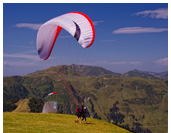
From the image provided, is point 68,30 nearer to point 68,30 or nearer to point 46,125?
point 68,30

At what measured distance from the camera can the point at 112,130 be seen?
2961cm

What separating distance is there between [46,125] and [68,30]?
39.8ft

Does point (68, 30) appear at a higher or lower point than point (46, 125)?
higher

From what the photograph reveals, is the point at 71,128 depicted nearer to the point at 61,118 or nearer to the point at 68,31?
the point at 61,118

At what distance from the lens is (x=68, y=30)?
25781 mm

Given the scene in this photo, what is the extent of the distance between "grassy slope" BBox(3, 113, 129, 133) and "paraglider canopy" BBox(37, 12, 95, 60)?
8640 millimetres

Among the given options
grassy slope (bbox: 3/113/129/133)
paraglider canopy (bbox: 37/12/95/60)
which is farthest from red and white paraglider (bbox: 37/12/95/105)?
grassy slope (bbox: 3/113/129/133)

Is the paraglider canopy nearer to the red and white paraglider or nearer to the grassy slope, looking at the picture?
the red and white paraglider

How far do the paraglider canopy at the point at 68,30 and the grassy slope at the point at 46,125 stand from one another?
28.3 ft

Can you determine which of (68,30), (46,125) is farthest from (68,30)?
(46,125)

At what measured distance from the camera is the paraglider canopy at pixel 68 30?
2370 cm

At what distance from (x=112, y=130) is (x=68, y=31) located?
46.7 ft

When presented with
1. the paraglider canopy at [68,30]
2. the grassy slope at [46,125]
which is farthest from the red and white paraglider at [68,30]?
the grassy slope at [46,125]

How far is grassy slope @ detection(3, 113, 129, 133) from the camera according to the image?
26.1 meters
